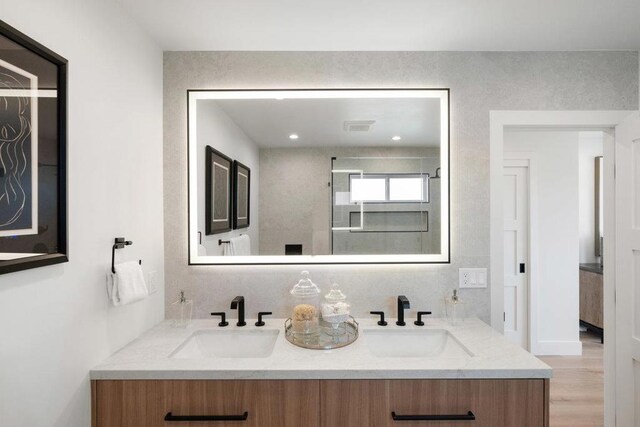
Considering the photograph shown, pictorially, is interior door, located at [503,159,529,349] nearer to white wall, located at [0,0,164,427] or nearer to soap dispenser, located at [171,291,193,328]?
soap dispenser, located at [171,291,193,328]

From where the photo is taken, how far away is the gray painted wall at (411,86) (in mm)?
1967

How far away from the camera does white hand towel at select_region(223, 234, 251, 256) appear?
6.59 feet

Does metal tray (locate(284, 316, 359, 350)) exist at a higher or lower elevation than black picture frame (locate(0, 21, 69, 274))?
lower

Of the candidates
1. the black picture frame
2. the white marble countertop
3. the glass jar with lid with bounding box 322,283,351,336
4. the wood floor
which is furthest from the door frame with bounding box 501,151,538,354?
the black picture frame

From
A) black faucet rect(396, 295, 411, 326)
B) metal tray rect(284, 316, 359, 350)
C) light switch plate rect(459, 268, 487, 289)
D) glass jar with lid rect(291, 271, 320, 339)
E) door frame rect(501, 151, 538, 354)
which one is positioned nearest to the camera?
metal tray rect(284, 316, 359, 350)

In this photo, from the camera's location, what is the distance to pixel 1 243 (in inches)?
36.2

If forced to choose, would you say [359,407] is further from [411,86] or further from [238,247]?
[411,86]

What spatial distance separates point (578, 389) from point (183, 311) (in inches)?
130

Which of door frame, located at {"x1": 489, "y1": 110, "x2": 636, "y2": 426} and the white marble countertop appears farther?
door frame, located at {"x1": 489, "y1": 110, "x2": 636, "y2": 426}

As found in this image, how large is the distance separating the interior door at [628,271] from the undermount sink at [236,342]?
202 centimetres

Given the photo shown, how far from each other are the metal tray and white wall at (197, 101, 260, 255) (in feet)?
1.84

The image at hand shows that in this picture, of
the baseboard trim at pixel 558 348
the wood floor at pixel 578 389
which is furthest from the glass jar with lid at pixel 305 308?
the baseboard trim at pixel 558 348

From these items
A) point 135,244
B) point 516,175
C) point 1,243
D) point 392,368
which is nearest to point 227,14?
point 135,244

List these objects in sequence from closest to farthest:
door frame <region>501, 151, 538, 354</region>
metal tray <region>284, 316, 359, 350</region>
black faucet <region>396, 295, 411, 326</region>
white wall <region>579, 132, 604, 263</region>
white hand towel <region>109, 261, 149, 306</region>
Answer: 1. white hand towel <region>109, 261, 149, 306</region>
2. metal tray <region>284, 316, 359, 350</region>
3. black faucet <region>396, 295, 411, 326</region>
4. door frame <region>501, 151, 538, 354</region>
5. white wall <region>579, 132, 604, 263</region>
